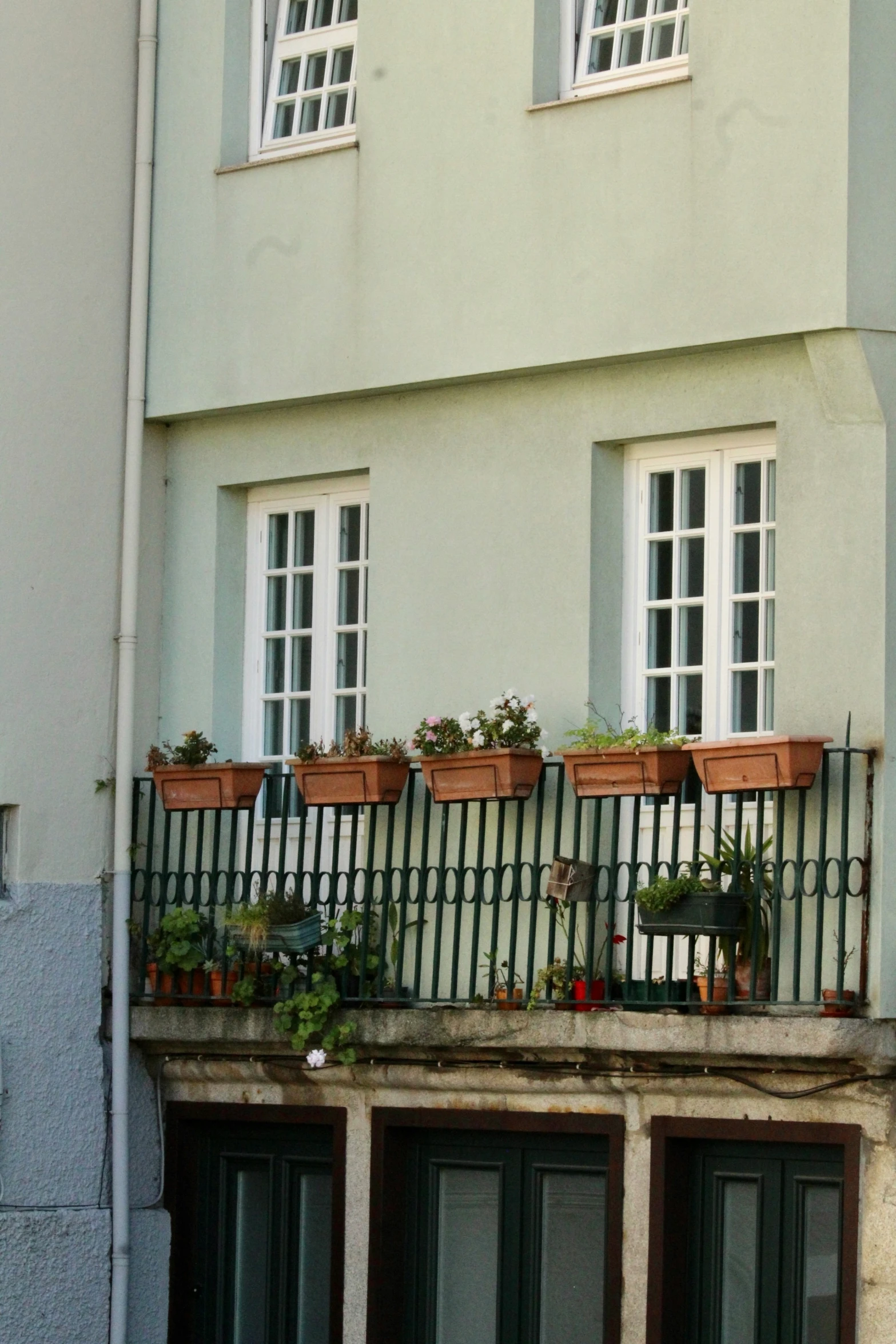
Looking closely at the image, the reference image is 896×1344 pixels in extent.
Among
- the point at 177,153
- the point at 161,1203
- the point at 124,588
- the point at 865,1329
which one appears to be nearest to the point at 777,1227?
the point at 865,1329

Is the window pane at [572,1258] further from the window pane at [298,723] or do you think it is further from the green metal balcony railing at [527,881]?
the window pane at [298,723]

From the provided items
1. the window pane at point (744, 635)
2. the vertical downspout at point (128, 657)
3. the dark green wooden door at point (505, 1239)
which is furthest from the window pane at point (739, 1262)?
the vertical downspout at point (128, 657)

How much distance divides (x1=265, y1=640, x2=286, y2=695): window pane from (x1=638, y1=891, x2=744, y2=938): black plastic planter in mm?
3083

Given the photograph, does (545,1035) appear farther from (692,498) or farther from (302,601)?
(302,601)

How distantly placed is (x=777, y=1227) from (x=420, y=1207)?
1982 millimetres

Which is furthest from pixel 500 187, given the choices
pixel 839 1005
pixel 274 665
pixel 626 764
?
pixel 839 1005

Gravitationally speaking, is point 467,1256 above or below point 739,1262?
below

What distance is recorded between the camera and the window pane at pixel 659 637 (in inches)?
483

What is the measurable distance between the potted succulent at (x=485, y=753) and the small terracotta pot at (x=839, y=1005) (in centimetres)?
180

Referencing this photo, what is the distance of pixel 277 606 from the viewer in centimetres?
1370

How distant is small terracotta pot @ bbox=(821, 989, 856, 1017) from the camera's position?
11.0 metres

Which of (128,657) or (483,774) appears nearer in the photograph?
(483,774)

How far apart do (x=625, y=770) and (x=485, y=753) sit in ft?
2.43

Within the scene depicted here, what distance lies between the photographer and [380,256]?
42.2 ft
